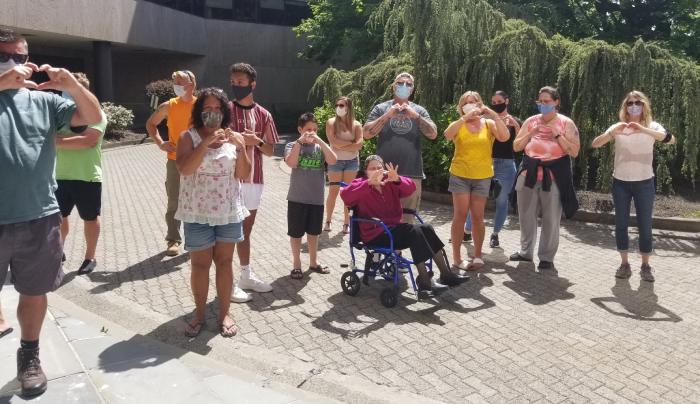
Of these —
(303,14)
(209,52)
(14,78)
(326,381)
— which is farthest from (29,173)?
(303,14)

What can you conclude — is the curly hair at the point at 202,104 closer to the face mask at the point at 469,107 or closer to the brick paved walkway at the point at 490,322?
the brick paved walkway at the point at 490,322

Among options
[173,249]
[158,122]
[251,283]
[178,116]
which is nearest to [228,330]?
[251,283]

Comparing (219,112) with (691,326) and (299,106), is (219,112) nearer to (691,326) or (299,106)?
(691,326)

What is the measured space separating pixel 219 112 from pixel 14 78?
1353mm

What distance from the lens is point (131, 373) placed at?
3648 millimetres

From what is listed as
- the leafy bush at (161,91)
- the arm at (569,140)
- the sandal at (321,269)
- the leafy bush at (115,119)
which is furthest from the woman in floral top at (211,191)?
the leafy bush at (161,91)

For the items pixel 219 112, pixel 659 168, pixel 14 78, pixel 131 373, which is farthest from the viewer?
pixel 659 168

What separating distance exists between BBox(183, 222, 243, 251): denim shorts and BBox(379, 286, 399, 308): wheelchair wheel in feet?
4.56

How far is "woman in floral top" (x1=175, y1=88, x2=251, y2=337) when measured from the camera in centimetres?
407

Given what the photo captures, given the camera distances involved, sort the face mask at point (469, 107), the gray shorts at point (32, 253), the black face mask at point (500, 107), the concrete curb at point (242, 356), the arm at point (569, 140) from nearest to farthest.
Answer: the gray shorts at point (32, 253)
the concrete curb at point (242, 356)
the face mask at point (469, 107)
the arm at point (569, 140)
the black face mask at point (500, 107)

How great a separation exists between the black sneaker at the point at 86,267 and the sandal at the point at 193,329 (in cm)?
196

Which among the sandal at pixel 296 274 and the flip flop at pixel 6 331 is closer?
the flip flop at pixel 6 331

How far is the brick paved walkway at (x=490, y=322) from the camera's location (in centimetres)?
376

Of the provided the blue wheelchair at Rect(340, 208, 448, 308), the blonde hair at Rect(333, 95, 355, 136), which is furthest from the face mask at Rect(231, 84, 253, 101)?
the blonde hair at Rect(333, 95, 355, 136)
